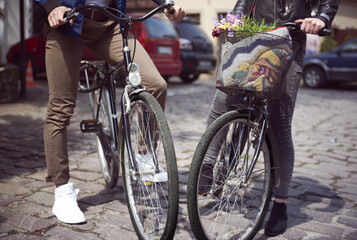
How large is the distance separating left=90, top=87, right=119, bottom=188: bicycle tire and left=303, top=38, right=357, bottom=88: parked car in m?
11.7

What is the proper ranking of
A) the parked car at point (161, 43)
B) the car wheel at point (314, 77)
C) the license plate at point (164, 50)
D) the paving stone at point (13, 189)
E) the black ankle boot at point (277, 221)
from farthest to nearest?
the car wheel at point (314, 77)
the license plate at point (164, 50)
the parked car at point (161, 43)
the paving stone at point (13, 189)
the black ankle boot at point (277, 221)

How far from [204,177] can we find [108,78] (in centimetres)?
112

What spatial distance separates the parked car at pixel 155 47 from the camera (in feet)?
36.6

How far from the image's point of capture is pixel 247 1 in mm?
2855

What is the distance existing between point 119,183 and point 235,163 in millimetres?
1433

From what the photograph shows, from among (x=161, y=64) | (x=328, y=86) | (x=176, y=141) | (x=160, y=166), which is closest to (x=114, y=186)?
(x=160, y=166)

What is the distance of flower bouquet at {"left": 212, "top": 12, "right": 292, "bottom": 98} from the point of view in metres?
2.29

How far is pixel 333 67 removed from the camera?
1413 centimetres

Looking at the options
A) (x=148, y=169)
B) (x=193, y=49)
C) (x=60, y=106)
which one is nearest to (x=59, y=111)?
(x=60, y=106)

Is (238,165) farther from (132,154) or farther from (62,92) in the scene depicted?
(62,92)

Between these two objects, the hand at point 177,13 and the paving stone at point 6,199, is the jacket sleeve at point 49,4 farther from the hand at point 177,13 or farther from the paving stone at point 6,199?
the paving stone at point 6,199

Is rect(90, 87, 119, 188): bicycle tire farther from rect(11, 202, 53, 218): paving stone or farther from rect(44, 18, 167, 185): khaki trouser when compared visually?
rect(11, 202, 53, 218): paving stone

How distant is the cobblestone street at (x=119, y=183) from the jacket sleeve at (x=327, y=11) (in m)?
1.31

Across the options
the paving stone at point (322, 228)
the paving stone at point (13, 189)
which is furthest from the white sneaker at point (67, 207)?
the paving stone at point (322, 228)
